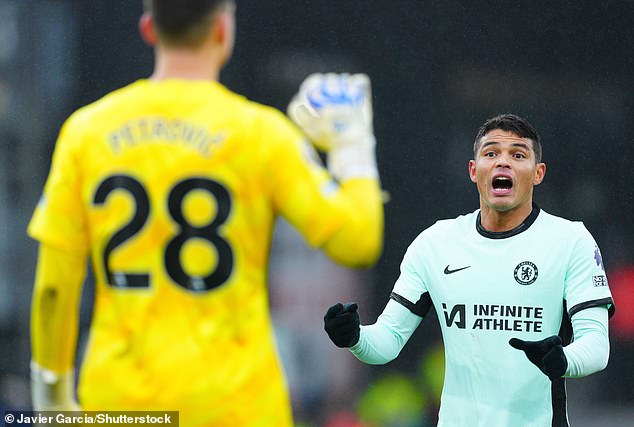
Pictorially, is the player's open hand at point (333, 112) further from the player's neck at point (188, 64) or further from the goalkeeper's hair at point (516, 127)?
the goalkeeper's hair at point (516, 127)

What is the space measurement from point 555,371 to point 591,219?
3.25 metres

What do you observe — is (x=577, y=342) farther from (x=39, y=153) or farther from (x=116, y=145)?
(x=39, y=153)

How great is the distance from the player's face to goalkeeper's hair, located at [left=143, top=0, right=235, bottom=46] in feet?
5.08

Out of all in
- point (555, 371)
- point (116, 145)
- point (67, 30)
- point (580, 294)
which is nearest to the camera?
point (116, 145)

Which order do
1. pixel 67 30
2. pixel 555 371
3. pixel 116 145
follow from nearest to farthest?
pixel 116 145 < pixel 555 371 < pixel 67 30

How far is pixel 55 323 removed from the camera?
286 centimetres

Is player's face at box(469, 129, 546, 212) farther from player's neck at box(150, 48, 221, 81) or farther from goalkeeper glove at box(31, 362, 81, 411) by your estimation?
goalkeeper glove at box(31, 362, 81, 411)

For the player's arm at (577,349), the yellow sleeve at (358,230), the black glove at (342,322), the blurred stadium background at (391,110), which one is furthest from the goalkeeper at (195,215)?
the blurred stadium background at (391,110)

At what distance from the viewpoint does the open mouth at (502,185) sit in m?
3.92

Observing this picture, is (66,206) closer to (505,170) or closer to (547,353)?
(547,353)

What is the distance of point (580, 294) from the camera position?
3.73 meters

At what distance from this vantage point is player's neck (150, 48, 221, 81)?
2746 millimetres

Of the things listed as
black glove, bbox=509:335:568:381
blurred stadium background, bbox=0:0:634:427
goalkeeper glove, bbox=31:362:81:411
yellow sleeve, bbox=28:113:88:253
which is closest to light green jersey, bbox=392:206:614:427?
black glove, bbox=509:335:568:381

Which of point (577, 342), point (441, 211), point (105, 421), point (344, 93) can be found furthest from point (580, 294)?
point (441, 211)
